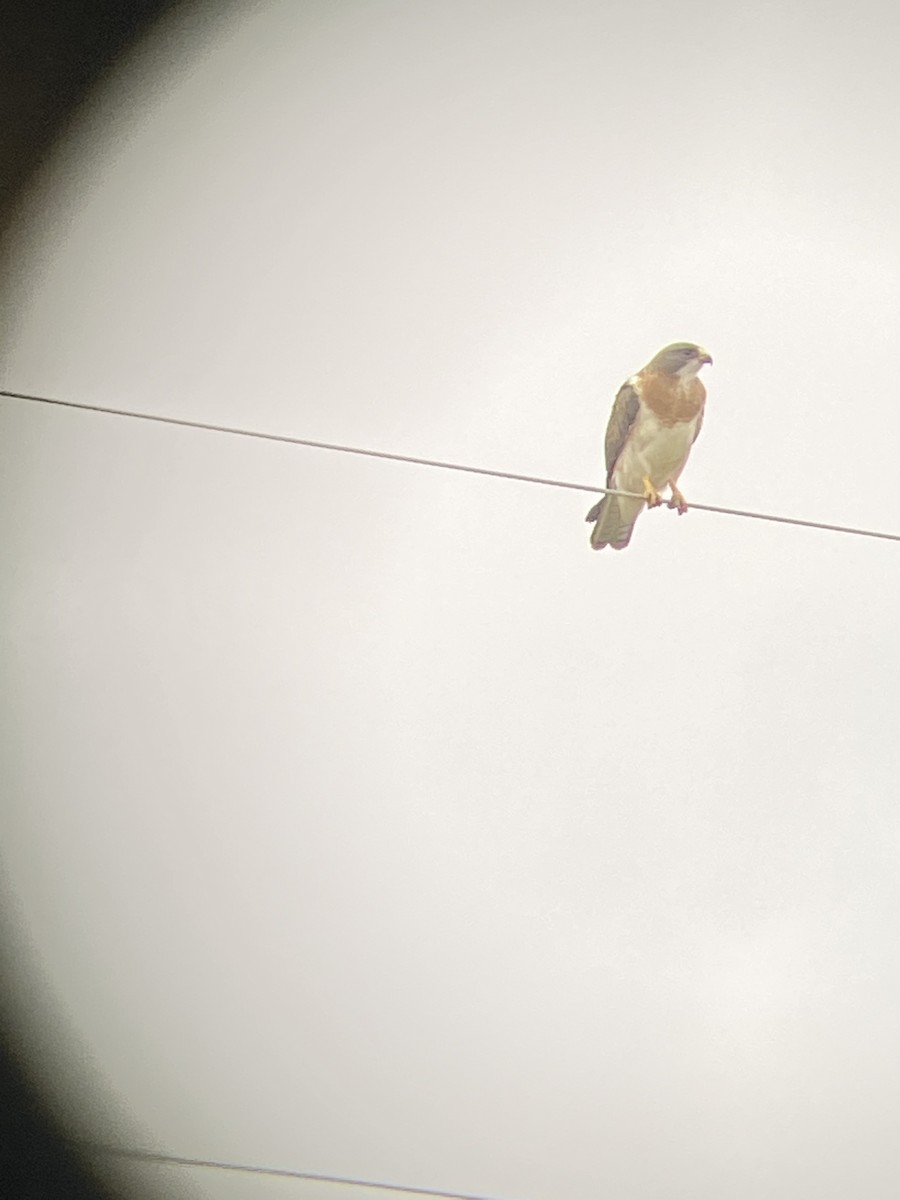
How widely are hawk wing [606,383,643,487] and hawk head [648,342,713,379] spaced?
0.03 m

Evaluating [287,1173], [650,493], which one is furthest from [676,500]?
[287,1173]

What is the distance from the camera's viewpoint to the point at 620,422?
3.27 feet

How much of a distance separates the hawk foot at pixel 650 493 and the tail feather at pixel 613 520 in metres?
0.02

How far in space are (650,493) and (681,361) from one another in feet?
0.39

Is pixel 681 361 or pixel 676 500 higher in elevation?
pixel 681 361

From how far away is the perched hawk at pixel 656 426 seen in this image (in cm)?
99

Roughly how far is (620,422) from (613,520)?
93 millimetres

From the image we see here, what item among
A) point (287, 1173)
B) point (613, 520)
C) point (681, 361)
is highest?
point (681, 361)

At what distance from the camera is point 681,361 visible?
38.9 inches

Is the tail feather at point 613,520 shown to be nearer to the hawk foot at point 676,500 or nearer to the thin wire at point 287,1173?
the hawk foot at point 676,500

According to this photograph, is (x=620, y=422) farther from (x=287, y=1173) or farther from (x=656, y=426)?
(x=287, y=1173)

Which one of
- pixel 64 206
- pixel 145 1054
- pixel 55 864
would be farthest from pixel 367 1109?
pixel 64 206

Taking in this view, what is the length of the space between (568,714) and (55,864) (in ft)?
1.68

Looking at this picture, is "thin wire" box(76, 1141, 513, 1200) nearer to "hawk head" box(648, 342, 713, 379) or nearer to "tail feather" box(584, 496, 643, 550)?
"tail feather" box(584, 496, 643, 550)
